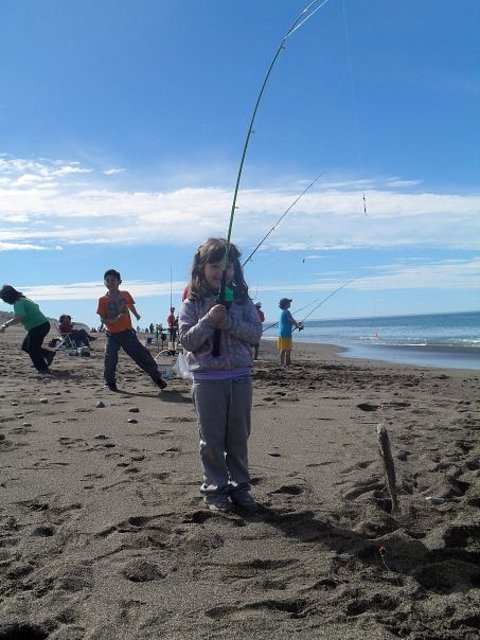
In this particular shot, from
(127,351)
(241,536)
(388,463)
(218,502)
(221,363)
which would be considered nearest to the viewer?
(241,536)

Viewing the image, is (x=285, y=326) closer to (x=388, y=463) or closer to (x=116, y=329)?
(x=116, y=329)

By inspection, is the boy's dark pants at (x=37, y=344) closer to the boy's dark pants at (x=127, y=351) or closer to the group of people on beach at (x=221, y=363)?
the boy's dark pants at (x=127, y=351)

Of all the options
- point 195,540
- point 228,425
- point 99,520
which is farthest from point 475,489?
point 99,520

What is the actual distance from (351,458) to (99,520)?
7.19 ft

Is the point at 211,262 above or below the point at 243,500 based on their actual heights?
above

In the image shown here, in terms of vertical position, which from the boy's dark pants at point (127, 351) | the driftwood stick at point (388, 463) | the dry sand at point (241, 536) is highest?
the boy's dark pants at point (127, 351)

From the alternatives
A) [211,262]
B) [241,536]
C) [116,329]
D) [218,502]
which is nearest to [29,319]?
[116,329]

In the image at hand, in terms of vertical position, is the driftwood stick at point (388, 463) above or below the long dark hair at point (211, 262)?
below

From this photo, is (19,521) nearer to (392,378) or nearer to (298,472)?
(298,472)

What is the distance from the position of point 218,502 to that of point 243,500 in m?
0.16

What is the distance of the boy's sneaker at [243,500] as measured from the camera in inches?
137

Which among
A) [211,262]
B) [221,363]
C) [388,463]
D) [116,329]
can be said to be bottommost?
[388,463]

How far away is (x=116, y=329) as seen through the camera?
8.44 meters

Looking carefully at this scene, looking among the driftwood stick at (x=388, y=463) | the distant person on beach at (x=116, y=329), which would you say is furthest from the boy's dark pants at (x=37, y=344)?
the driftwood stick at (x=388, y=463)
